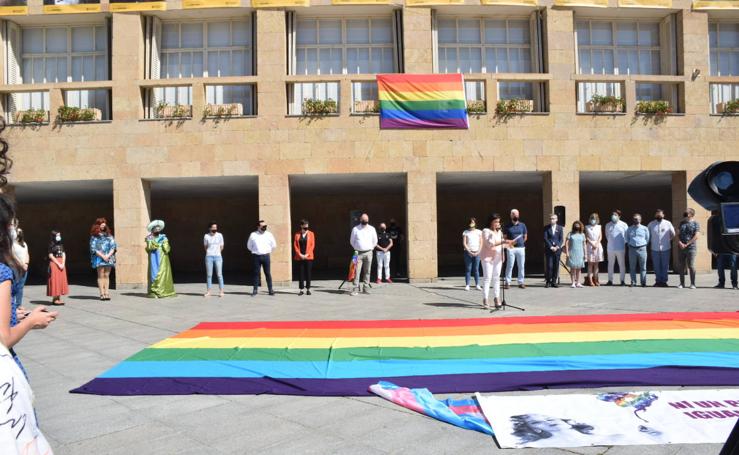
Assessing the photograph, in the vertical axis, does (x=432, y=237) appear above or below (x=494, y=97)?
below

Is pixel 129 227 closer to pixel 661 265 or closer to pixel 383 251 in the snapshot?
pixel 383 251

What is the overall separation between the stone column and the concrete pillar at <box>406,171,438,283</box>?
3.28m

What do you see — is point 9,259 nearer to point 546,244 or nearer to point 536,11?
point 546,244

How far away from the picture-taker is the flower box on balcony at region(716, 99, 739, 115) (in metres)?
15.6

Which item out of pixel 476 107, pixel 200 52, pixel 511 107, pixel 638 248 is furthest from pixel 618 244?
→ pixel 200 52

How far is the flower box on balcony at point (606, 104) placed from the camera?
15.3 m

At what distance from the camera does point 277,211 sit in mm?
14906

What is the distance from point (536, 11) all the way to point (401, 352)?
500 inches

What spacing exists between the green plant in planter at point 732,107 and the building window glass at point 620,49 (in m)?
2.14

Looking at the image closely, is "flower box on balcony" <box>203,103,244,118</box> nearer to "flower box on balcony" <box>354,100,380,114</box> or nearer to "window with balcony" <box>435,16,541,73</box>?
"flower box on balcony" <box>354,100,380,114</box>

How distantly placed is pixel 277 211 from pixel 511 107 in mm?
6913

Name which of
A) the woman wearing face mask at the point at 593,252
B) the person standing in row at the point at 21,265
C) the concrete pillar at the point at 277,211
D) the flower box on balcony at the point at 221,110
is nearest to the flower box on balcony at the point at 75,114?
the flower box on balcony at the point at 221,110

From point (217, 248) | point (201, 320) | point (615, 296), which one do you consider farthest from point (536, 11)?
point (201, 320)

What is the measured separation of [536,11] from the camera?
1567 cm
